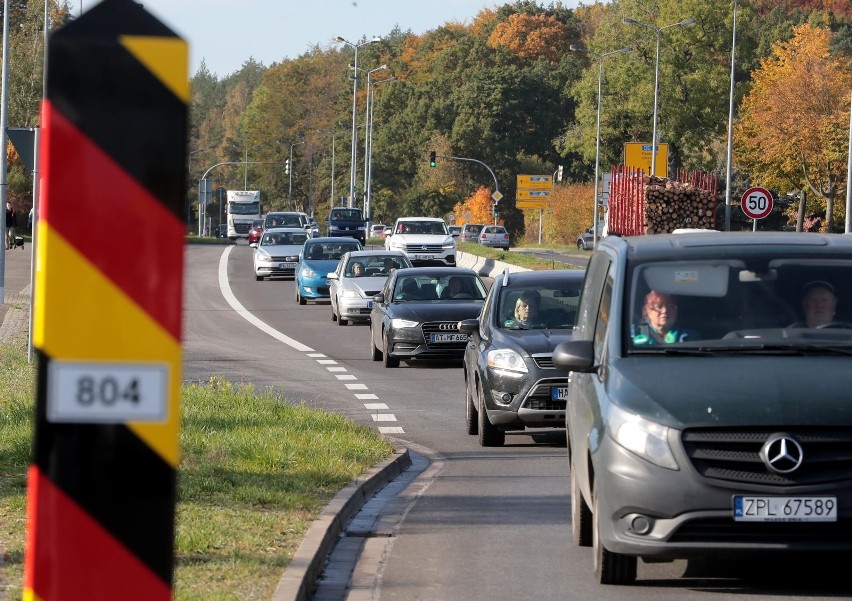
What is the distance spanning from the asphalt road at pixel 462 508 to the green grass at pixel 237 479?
0.61 meters

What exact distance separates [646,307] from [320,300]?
31930 mm

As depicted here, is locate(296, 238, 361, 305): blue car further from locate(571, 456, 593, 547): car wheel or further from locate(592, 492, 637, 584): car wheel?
locate(592, 492, 637, 584): car wheel

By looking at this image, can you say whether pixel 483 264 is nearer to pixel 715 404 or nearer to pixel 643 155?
pixel 643 155

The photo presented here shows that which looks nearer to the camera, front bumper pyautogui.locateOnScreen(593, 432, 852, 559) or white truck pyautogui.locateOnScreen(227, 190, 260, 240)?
front bumper pyautogui.locateOnScreen(593, 432, 852, 559)

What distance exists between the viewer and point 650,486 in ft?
24.3

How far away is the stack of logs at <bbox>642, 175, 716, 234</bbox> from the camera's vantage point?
4594 centimetres

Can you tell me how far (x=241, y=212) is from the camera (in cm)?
10081

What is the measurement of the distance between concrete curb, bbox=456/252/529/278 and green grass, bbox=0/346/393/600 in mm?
35864

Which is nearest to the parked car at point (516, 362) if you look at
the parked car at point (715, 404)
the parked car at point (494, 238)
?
the parked car at point (715, 404)

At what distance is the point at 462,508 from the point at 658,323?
3.08 m

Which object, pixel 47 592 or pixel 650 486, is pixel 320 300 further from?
pixel 47 592

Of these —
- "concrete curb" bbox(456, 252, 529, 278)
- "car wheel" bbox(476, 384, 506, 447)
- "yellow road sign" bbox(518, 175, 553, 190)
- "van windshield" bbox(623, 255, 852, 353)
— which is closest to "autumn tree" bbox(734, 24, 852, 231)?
"concrete curb" bbox(456, 252, 529, 278)

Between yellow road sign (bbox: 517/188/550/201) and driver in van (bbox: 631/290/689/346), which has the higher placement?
yellow road sign (bbox: 517/188/550/201)

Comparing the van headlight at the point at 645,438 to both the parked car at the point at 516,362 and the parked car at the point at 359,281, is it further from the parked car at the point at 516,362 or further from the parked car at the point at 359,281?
the parked car at the point at 359,281
